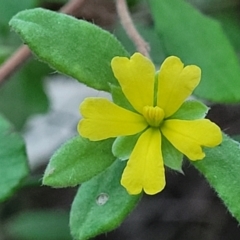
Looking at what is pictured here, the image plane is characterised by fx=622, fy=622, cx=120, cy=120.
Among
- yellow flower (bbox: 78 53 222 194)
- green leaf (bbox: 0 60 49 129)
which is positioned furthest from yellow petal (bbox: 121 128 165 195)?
green leaf (bbox: 0 60 49 129)

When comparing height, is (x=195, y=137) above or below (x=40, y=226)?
above

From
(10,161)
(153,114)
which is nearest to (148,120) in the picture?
(153,114)

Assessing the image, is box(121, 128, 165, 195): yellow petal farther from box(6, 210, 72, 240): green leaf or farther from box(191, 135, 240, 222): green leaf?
box(6, 210, 72, 240): green leaf

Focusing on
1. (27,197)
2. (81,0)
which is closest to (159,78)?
(81,0)

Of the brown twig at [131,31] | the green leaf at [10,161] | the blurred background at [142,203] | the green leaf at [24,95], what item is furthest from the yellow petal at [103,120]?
the green leaf at [24,95]

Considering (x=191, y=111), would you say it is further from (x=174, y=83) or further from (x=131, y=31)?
(x=131, y=31)

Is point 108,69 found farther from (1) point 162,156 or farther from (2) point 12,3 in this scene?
(2) point 12,3

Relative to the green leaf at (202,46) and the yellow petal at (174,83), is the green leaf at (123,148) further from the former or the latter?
the green leaf at (202,46)
